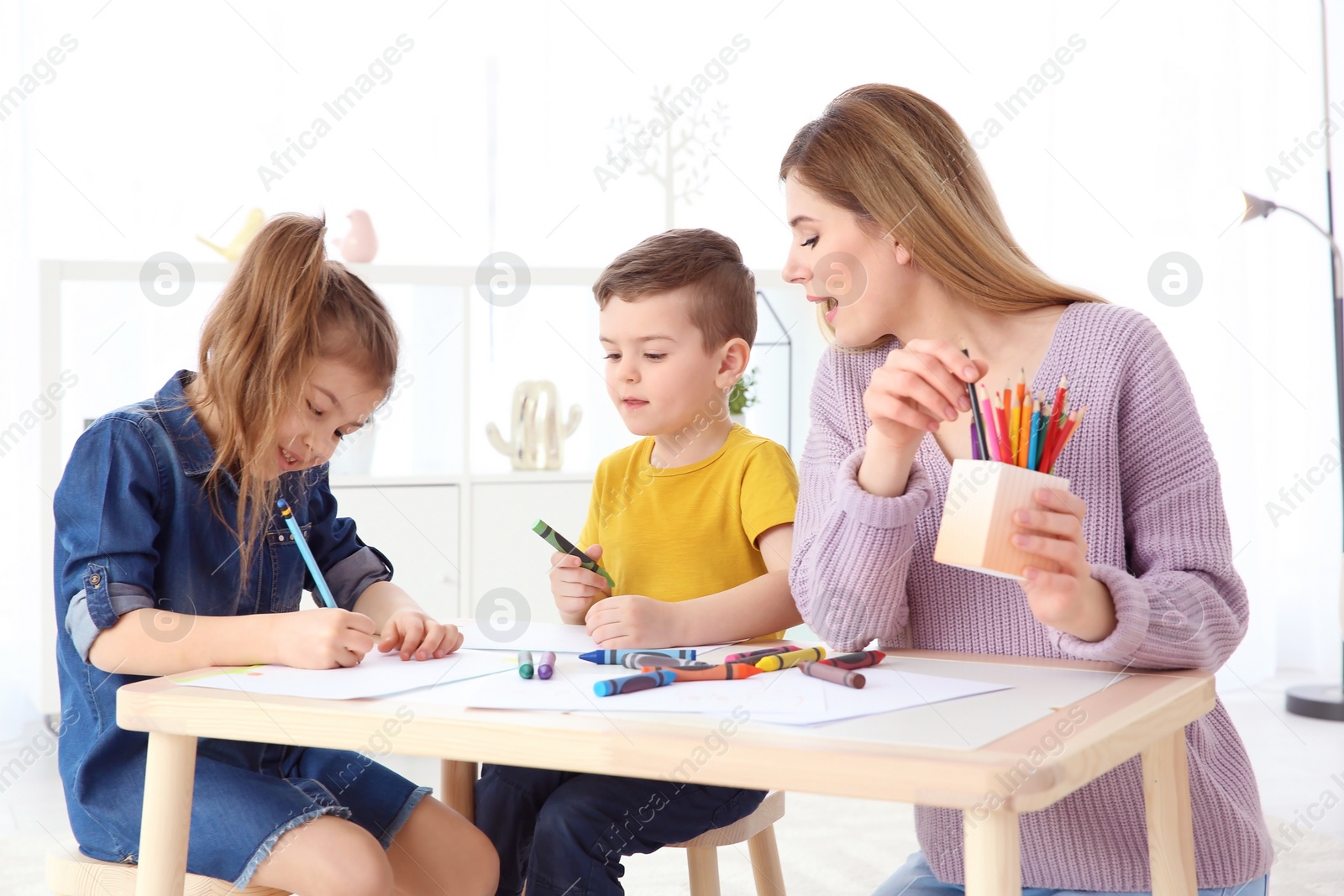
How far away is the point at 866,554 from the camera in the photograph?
38.0 inches

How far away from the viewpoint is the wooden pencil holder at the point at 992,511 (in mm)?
782

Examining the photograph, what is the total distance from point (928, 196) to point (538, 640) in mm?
516

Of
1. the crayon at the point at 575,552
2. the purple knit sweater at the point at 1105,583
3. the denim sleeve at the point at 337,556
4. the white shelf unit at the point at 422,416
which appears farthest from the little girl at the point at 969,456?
the white shelf unit at the point at 422,416

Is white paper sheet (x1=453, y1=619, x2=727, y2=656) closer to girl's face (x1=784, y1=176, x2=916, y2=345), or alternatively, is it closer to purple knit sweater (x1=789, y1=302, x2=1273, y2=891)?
purple knit sweater (x1=789, y1=302, x2=1273, y2=891)

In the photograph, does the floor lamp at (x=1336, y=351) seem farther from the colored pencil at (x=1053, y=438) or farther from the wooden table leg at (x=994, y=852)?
the wooden table leg at (x=994, y=852)

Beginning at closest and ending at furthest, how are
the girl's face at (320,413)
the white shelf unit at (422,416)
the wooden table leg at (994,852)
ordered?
the wooden table leg at (994,852) < the girl's face at (320,413) < the white shelf unit at (422,416)

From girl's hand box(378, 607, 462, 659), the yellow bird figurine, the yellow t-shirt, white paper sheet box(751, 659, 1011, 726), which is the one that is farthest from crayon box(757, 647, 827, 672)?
the yellow bird figurine

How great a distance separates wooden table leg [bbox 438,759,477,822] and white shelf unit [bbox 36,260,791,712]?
56.1 inches

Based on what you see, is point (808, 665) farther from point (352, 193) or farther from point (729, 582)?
point (352, 193)

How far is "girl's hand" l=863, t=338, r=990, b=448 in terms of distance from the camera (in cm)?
84

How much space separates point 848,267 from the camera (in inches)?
43.6

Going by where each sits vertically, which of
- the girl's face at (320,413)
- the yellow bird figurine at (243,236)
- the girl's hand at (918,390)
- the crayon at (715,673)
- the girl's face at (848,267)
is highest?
the yellow bird figurine at (243,236)

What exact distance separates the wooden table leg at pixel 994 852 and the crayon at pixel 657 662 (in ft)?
0.96

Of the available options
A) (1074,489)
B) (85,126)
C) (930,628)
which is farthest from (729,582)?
(85,126)
